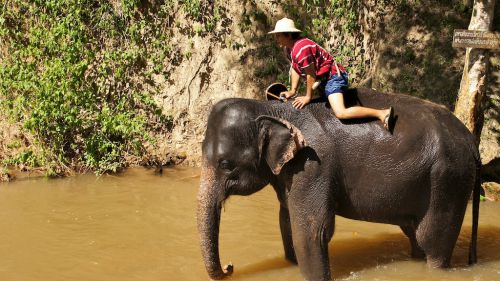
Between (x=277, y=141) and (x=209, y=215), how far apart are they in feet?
2.51

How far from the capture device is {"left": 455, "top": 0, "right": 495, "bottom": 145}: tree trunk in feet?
23.0

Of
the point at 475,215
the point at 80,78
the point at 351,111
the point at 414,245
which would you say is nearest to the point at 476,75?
the point at 475,215

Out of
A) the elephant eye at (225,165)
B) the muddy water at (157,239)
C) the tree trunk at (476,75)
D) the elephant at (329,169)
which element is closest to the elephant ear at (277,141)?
the elephant at (329,169)

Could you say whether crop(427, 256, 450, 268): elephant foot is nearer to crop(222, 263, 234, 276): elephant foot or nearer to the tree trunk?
crop(222, 263, 234, 276): elephant foot

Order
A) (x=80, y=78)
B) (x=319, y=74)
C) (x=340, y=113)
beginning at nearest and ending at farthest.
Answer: (x=340, y=113), (x=319, y=74), (x=80, y=78)

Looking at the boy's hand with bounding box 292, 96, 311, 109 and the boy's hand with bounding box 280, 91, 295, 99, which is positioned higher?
the boy's hand with bounding box 280, 91, 295, 99

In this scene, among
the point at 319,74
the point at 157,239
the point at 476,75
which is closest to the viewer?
the point at 319,74

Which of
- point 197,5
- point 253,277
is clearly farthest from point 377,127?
point 197,5

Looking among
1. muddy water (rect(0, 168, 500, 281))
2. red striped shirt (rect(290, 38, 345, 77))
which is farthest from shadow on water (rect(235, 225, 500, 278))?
red striped shirt (rect(290, 38, 345, 77))

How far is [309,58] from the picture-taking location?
15.8 feet

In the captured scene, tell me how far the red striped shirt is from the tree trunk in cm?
276

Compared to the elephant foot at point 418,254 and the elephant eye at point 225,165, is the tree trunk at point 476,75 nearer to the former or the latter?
the elephant foot at point 418,254

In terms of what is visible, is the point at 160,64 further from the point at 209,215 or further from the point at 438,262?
the point at 438,262

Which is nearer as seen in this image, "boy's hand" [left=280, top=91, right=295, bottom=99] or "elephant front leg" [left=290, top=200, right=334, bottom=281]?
"elephant front leg" [left=290, top=200, right=334, bottom=281]
